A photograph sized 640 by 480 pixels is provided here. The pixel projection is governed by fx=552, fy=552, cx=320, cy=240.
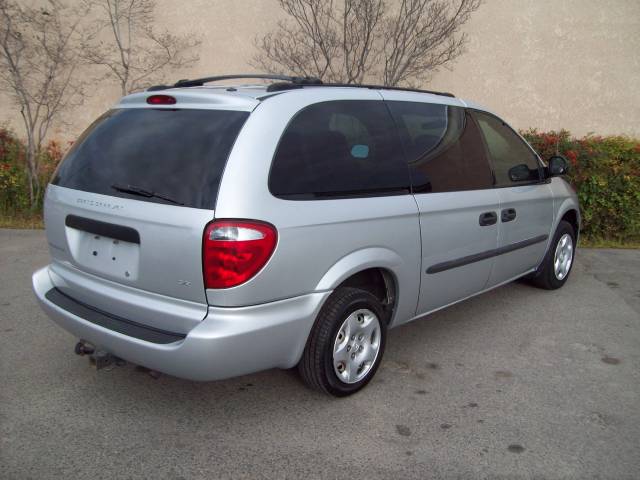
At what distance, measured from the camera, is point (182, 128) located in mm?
2723

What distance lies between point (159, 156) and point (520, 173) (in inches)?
115

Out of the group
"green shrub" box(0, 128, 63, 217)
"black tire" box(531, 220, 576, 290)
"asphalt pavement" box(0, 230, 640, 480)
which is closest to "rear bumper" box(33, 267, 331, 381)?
"asphalt pavement" box(0, 230, 640, 480)

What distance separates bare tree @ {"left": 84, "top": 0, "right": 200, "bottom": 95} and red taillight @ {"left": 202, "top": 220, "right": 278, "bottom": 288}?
702cm

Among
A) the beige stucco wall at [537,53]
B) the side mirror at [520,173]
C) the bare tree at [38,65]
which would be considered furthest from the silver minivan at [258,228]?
the bare tree at [38,65]

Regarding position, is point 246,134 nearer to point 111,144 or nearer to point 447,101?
point 111,144

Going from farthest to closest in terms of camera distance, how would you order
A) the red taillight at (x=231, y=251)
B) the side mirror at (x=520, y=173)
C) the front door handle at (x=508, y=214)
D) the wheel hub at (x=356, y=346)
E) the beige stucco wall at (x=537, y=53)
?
the beige stucco wall at (x=537, y=53) < the side mirror at (x=520, y=173) < the front door handle at (x=508, y=214) < the wheel hub at (x=356, y=346) < the red taillight at (x=231, y=251)

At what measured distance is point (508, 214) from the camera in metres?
4.10

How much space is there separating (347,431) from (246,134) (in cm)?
158

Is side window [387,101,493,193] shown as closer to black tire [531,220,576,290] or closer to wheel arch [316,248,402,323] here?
wheel arch [316,248,402,323]

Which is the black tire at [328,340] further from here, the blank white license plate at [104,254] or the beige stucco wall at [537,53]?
the beige stucco wall at [537,53]

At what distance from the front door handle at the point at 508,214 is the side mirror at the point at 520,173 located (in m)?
0.27

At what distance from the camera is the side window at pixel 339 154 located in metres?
2.70

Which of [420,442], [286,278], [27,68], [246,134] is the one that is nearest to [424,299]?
[420,442]

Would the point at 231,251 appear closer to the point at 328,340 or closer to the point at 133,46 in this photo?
the point at 328,340
